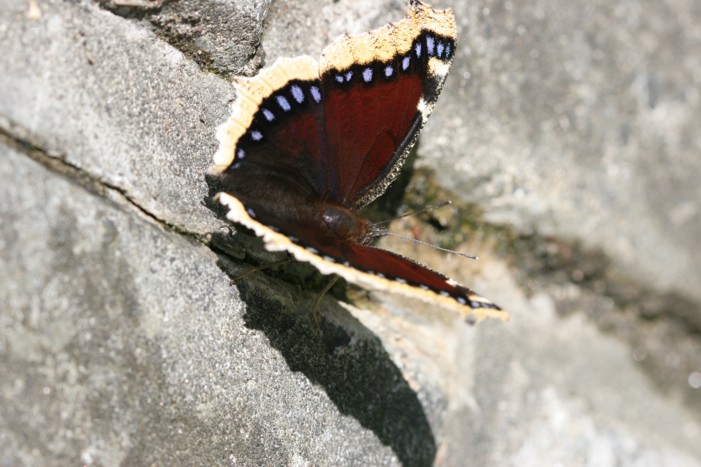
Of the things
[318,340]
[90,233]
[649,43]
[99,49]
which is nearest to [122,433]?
[90,233]

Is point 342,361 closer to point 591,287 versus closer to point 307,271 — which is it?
point 307,271

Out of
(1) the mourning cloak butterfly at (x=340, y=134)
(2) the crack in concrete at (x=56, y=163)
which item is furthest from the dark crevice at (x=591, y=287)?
(2) the crack in concrete at (x=56, y=163)

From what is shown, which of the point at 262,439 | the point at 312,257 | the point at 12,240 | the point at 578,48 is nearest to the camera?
the point at 12,240

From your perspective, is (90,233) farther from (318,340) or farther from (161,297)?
(318,340)

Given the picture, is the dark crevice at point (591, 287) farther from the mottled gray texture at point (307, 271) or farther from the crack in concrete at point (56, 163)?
the crack in concrete at point (56, 163)

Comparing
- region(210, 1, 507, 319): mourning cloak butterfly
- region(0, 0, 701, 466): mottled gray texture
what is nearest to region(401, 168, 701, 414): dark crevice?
region(0, 0, 701, 466): mottled gray texture

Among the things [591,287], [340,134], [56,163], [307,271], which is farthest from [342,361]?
[591,287]

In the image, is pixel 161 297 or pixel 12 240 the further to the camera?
pixel 161 297
